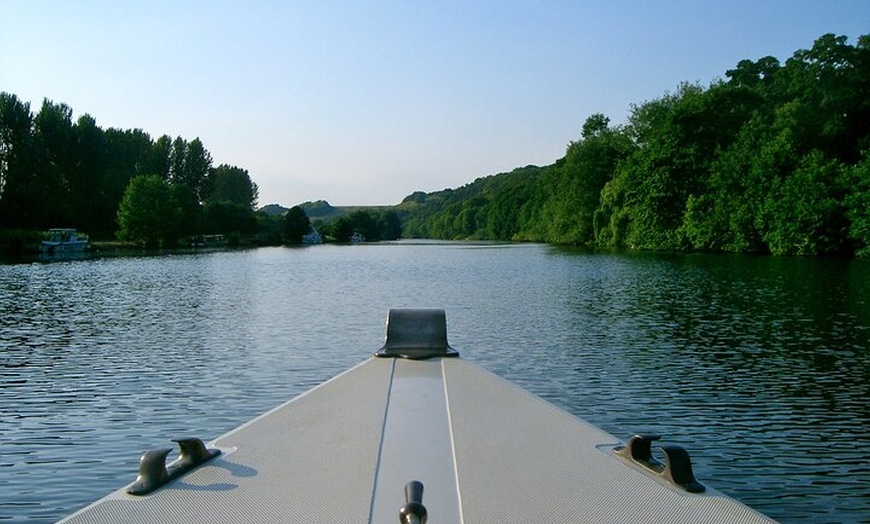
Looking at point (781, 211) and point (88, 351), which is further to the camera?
point (781, 211)

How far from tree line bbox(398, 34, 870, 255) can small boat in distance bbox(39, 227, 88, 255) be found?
6797 centimetres

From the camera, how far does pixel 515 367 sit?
16.9m

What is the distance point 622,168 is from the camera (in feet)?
328

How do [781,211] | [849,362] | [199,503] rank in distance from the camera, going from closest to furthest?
[199,503]
[849,362]
[781,211]

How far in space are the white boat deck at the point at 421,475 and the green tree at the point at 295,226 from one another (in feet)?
585

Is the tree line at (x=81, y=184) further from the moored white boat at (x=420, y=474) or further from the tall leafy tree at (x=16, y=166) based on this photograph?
the moored white boat at (x=420, y=474)

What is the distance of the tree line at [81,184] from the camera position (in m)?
106

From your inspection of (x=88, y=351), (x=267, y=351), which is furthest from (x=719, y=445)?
(x=88, y=351)

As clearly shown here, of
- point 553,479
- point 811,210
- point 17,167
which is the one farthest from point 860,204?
point 17,167

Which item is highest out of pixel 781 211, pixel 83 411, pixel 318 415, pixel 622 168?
pixel 622 168

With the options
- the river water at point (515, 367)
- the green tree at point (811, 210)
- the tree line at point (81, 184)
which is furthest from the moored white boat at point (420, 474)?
the tree line at point (81, 184)

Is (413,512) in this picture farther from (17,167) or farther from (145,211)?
(145,211)

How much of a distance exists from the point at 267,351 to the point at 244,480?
46.7 feet

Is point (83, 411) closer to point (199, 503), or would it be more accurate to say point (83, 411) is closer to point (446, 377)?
point (446, 377)
